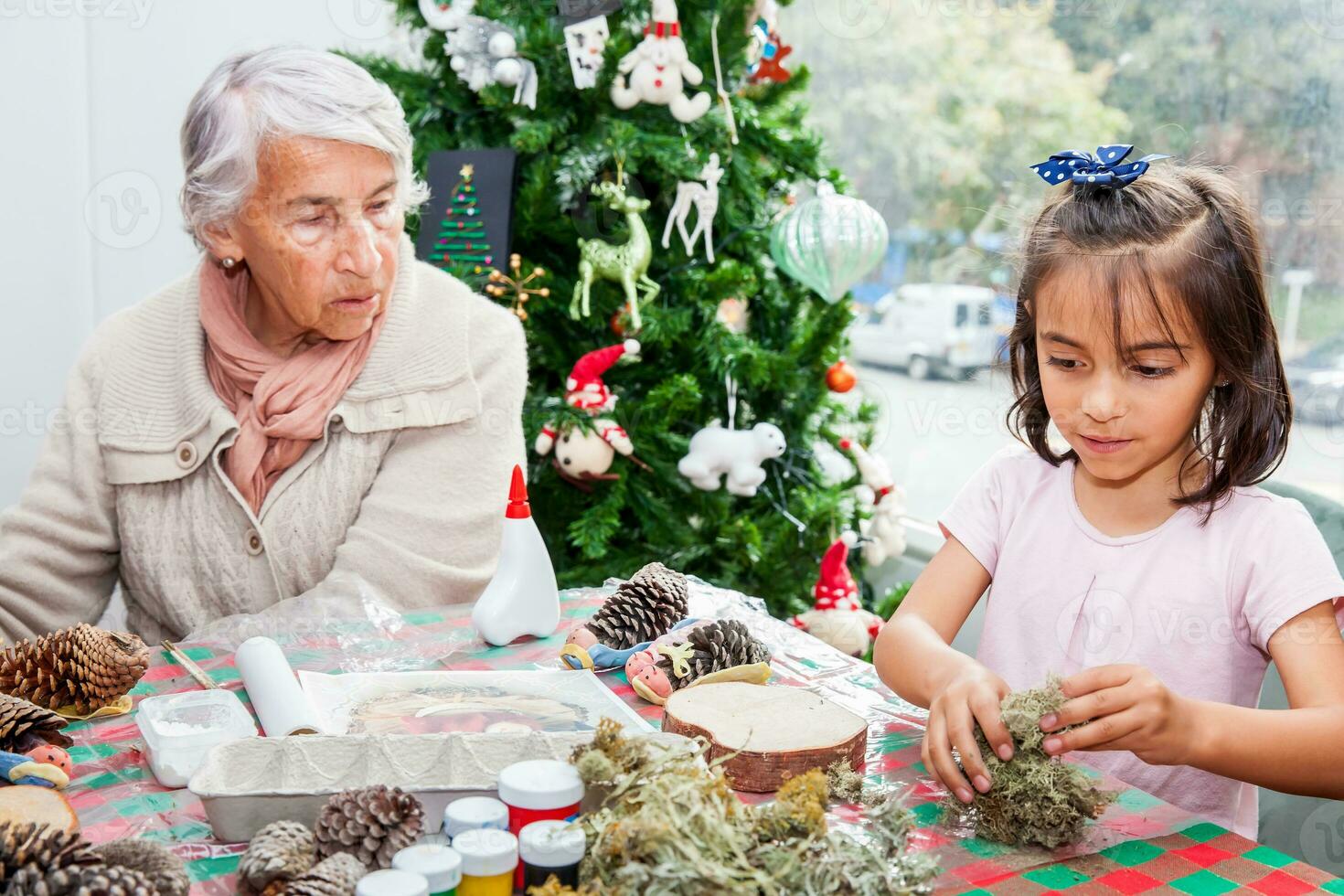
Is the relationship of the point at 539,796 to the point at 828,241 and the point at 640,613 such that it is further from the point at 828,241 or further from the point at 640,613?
the point at 828,241

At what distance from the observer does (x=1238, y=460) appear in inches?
55.2

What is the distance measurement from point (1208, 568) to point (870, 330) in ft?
8.47

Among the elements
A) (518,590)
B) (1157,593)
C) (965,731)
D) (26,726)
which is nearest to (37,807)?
(26,726)

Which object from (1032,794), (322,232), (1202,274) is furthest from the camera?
(322,232)

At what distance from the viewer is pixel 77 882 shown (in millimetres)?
773

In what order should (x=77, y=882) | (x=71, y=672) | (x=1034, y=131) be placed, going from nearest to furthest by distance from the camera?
(x=77, y=882), (x=71, y=672), (x=1034, y=131)

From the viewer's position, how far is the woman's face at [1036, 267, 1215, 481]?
129 cm

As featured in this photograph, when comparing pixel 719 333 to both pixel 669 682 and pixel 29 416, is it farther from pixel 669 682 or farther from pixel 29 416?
pixel 29 416

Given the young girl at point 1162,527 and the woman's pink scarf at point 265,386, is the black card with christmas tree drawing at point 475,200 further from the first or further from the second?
the young girl at point 1162,527

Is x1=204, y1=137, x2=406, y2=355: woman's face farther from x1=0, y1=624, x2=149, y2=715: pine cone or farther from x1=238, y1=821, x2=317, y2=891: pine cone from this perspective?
x1=238, y1=821, x2=317, y2=891: pine cone

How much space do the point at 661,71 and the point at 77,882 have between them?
2050 mm

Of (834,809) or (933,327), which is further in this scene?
(933,327)

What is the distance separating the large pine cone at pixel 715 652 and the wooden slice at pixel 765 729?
55 mm

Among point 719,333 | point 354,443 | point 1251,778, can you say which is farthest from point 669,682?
point 719,333
